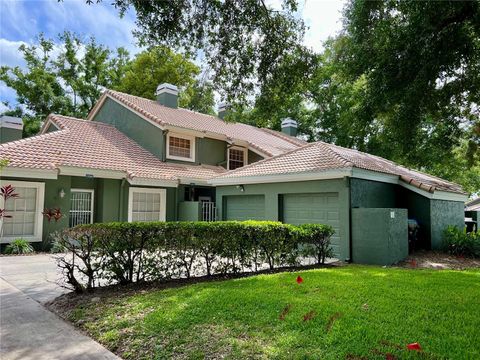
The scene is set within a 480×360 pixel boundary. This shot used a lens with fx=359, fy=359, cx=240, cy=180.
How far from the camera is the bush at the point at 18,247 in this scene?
39.2 feet

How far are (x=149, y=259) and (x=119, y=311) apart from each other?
65.5 inches

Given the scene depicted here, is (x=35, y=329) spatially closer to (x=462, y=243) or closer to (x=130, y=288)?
(x=130, y=288)

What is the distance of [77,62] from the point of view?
3195cm

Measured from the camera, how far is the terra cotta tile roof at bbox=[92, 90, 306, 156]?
61.5ft

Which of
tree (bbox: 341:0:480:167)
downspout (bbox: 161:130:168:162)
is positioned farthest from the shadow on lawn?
downspout (bbox: 161:130:168:162)

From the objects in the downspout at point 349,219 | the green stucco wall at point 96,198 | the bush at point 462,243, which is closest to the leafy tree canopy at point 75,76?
the green stucco wall at point 96,198

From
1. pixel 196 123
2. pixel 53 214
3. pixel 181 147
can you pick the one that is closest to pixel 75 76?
pixel 196 123

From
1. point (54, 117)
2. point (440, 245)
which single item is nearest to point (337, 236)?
point (440, 245)

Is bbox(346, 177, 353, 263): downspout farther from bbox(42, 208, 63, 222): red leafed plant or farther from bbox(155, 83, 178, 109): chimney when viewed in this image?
bbox(155, 83, 178, 109): chimney

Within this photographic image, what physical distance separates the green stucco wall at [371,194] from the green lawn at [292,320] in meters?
4.94

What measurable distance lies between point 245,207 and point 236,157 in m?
6.63

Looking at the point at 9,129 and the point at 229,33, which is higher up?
the point at 229,33

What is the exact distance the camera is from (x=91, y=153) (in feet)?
50.1

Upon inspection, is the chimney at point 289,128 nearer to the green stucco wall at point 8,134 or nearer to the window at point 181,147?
the window at point 181,147
